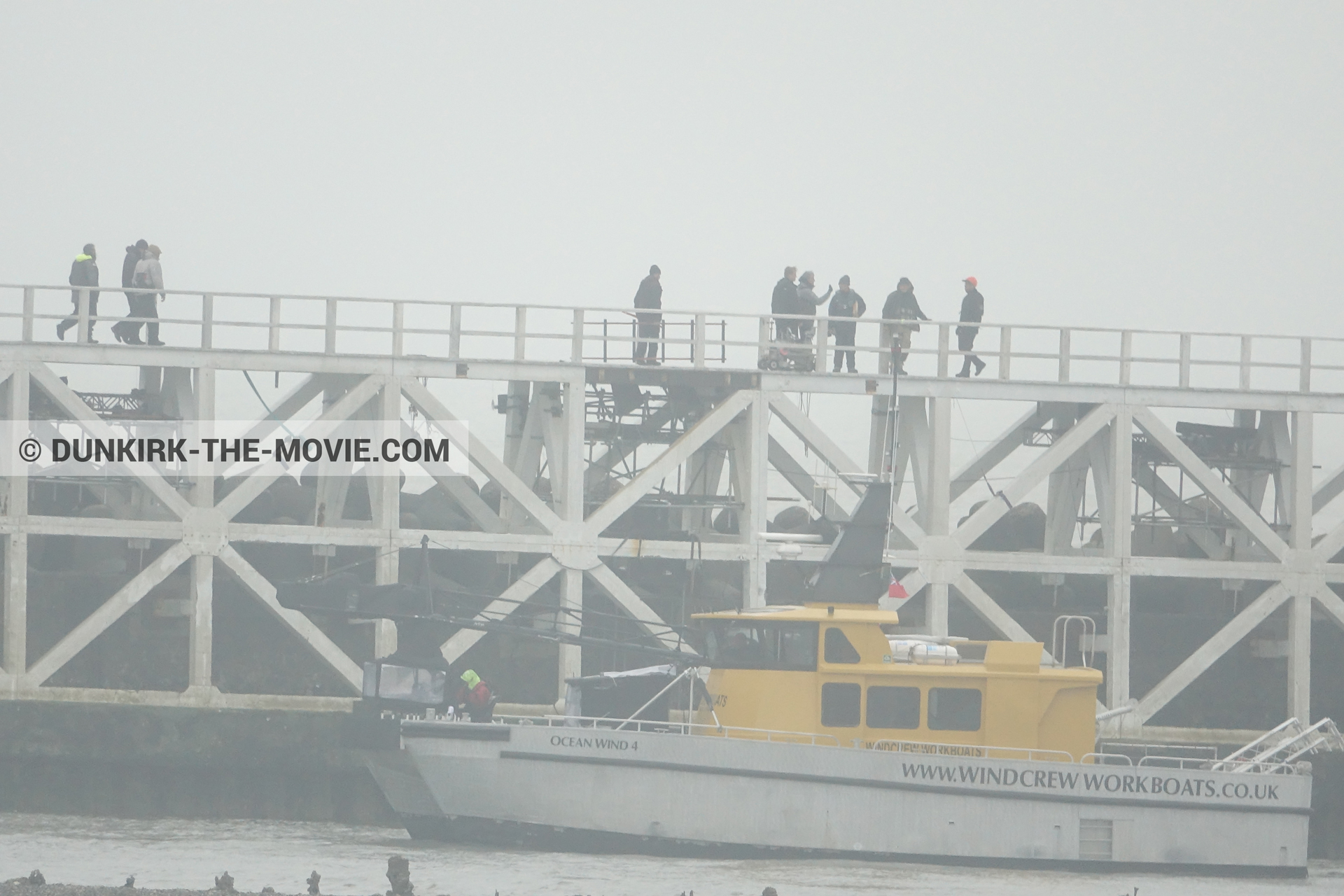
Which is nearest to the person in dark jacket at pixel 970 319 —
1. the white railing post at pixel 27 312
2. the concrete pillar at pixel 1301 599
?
the concrete pillar at pixel 1301 599

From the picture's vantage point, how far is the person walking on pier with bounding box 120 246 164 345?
29297mm

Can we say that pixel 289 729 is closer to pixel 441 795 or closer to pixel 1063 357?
pixel 441 795

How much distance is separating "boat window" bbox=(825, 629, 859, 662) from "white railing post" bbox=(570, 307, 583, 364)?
7.13 m

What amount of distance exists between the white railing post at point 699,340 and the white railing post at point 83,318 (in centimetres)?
893

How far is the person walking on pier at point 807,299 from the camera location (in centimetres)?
3086

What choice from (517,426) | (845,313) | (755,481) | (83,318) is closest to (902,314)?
(845,313)

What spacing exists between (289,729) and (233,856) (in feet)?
13.6

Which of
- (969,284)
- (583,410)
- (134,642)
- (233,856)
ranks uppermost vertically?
(969,284)

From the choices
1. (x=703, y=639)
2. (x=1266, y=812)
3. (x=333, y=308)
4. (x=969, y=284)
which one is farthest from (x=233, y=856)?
(x=969, y=284)

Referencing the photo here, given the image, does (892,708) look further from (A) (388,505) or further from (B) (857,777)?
(A) (388,505)

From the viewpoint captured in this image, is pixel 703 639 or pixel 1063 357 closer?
pixel 703 639

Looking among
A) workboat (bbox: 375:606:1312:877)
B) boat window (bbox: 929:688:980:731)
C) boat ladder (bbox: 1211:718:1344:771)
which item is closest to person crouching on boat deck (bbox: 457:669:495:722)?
workboat (bbox: 375:606:1312:877)

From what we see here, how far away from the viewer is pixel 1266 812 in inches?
960

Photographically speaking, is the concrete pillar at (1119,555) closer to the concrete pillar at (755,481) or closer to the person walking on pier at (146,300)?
the concrete pillar at (755,481)
